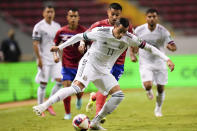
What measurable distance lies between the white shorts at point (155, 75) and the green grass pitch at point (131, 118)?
0.77 m

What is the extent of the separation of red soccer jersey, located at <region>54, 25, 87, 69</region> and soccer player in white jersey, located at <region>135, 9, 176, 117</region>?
1.44 metres

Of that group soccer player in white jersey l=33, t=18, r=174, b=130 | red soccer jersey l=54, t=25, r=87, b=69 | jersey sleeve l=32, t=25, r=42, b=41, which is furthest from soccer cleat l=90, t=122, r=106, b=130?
jersey sleeve l=32, t=25, r=42, b=41

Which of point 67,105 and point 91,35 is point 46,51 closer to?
point 67,105

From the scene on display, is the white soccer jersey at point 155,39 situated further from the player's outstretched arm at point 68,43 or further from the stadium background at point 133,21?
the stadium background at point 133,21

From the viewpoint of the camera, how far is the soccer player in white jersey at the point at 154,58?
9.55 meters

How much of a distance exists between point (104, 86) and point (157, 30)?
2946 millimetres

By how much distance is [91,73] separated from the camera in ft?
23.2

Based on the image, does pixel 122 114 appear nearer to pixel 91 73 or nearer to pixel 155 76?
pixel 155 76

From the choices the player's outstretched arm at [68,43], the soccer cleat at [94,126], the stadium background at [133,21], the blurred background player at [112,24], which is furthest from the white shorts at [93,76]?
the stadium background at [133,21]

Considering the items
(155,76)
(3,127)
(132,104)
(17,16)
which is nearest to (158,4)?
(17,16)

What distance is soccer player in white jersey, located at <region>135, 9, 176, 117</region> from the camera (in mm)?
9555

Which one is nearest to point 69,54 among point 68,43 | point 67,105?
point 67,105

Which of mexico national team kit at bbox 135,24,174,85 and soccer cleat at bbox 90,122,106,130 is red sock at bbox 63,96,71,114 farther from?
soccer cleat at bbox 90,122,106,130

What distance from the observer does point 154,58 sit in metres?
9.80
